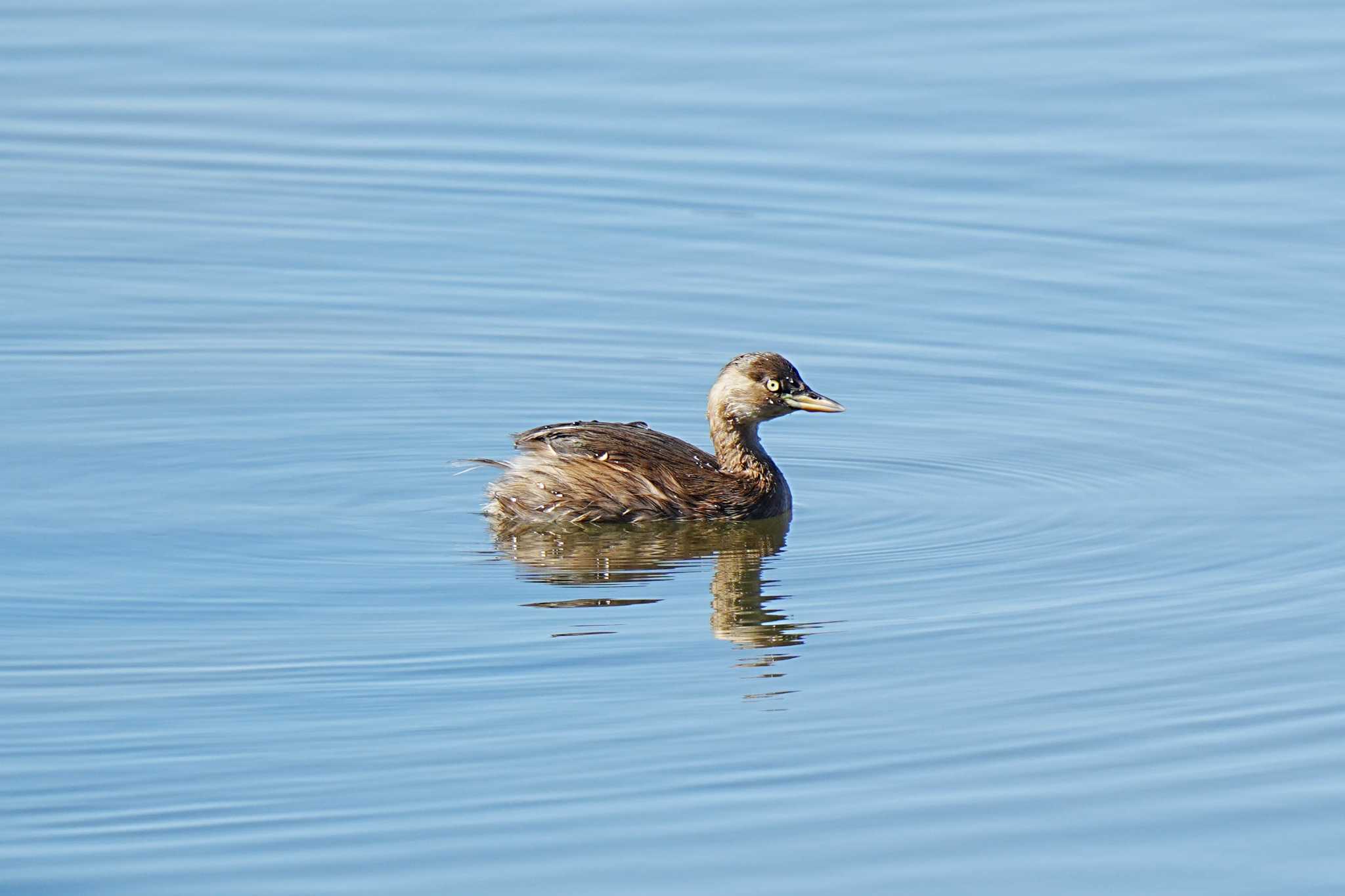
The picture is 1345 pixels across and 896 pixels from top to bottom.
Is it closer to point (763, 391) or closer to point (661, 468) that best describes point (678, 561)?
point (661, 468)

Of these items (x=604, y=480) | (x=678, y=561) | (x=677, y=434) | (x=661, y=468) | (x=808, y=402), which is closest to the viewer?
(x=678, y=561)

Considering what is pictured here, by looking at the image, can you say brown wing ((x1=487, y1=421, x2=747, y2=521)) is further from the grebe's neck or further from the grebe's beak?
the grebe's beak

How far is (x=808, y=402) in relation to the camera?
11.3m

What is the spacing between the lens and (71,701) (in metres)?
8.14

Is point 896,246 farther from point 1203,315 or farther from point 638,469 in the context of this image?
point 638,469

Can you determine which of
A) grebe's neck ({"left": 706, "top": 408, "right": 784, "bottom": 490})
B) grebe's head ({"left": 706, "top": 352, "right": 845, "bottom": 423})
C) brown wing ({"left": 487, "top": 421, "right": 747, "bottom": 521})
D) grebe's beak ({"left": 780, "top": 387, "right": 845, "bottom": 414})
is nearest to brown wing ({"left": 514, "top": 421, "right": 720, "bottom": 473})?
brown wing ({"left": 487, "top": 421, "right": 747, "bottom": 521})

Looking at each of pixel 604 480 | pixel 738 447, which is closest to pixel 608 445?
pixel 604 480

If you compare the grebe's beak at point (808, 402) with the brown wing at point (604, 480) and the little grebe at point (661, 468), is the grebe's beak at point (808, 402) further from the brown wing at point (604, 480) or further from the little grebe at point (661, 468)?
the brown wing at point (604, 480)

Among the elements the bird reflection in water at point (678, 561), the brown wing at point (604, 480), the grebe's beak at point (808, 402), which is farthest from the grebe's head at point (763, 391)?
the bird reflection in water at point (678, 561)

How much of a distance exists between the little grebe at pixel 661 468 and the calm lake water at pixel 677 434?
159 mm

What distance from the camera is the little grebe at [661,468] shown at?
35.9 feet

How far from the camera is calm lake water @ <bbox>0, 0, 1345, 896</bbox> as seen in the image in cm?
727

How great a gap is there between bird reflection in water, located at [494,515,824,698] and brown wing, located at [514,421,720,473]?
265mm

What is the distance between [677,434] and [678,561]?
188 centimetres
